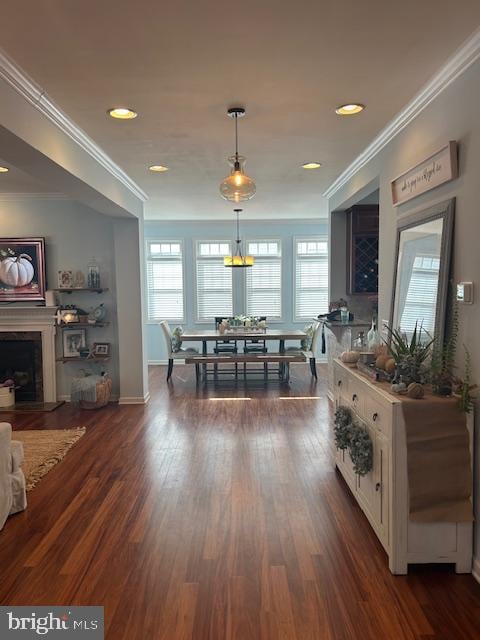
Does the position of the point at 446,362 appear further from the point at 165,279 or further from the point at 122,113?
the point at 165,279

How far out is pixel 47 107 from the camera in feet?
9.83

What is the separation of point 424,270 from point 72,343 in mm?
4735

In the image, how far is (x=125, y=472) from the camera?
3.87 m

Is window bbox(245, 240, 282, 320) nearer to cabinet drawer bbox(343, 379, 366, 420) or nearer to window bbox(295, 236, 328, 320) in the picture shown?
window bbox(295, 236, 328, 320)

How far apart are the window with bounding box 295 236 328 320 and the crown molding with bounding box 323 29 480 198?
15.0 feet

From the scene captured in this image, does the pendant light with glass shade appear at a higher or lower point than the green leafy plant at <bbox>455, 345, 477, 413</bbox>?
higher

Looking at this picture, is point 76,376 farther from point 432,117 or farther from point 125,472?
point 432,117

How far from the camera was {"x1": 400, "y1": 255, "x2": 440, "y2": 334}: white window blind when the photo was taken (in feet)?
9.35

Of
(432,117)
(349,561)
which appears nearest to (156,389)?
(349,561)

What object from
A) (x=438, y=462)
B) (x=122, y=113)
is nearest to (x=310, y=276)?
(x=122, y=113)

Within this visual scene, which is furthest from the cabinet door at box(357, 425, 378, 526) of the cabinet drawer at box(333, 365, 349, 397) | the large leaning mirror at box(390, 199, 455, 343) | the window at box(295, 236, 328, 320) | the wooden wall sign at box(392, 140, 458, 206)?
the window at box(295, 236, 328, 320)

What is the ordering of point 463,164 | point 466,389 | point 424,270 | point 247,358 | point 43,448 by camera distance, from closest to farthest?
point 466,389 → point 463,164 → point 424,270 → point 43,448 → point 247,358

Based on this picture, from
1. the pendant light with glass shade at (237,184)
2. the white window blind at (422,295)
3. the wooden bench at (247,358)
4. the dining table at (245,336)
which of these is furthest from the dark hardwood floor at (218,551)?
the dining table at (245,336)

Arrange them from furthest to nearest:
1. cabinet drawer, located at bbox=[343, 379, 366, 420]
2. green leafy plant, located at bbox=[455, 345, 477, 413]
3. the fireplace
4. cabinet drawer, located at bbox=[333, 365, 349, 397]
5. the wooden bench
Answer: the wooden bench < the fireplace < cabinet drawer, located at bbox=[333, 365, 349, 397] < cabinet drawer, located at bbox=[343, 379, 366, 420] < green leafy plant, located at bbox=[455, 345, 477, 413]
